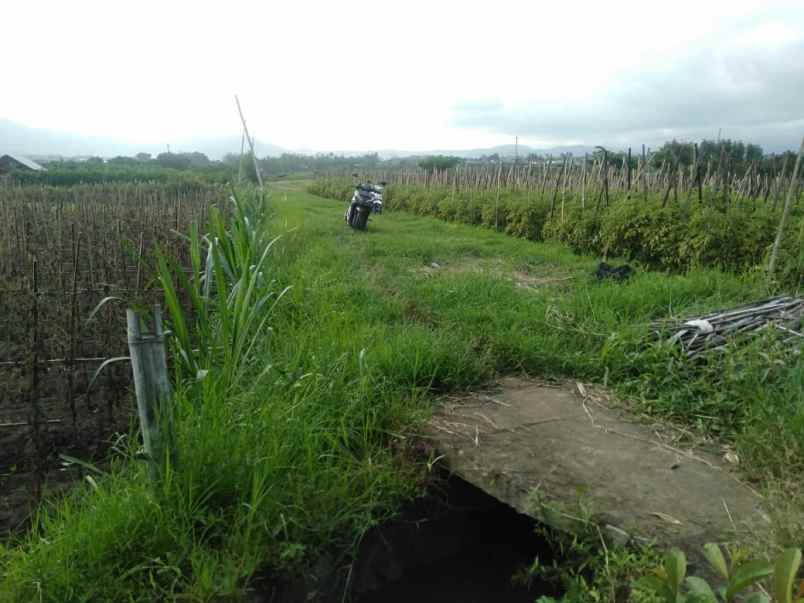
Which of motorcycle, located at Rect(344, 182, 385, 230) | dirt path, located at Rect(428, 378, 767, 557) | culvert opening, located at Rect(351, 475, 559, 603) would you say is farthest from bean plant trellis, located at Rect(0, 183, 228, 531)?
motorcycle, located at Rect(344, 182, 385, 230)

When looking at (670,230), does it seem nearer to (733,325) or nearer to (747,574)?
(733,325)

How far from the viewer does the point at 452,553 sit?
2900mm

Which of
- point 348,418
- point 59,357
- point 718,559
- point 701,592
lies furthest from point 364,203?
point 701,592

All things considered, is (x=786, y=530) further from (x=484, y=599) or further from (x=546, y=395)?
(x=546, y=395)

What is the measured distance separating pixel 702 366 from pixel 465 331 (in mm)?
1488

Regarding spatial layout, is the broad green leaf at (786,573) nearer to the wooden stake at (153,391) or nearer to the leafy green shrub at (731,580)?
the leafy green shrub at (731,580)

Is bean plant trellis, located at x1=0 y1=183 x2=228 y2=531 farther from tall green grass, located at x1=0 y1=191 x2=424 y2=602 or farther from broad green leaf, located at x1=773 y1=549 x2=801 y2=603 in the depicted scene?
broad green leaf, located at x1=773 y1=549 x2=801 y2=603

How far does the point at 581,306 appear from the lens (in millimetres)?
4625

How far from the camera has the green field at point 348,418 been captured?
6.57 feet

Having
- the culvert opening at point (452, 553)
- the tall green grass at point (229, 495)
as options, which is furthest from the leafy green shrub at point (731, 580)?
the tall green grass at point (229, 495)

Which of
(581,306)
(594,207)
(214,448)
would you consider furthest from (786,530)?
(594,207)

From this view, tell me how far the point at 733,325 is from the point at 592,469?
173 cm

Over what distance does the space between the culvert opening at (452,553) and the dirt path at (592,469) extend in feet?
0.78

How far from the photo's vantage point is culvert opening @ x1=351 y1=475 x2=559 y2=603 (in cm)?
256
